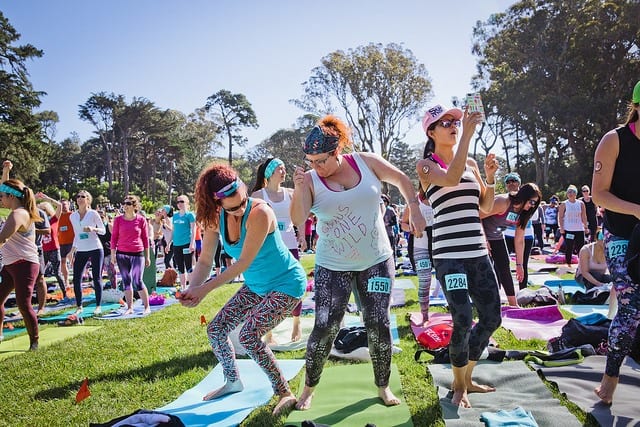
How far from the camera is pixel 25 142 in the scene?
34.0 metres

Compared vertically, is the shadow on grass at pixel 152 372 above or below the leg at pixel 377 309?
below

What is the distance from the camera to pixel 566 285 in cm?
890

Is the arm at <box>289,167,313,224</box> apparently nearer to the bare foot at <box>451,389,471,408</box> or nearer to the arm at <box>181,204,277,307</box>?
the arm at <box>181,204,277,307</box>

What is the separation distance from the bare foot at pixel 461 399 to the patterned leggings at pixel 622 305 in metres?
1.03

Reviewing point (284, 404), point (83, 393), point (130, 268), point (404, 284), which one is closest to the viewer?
point (284, 404)

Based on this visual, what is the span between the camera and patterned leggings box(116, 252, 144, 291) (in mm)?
7789

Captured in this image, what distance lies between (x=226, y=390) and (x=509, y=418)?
2.33m

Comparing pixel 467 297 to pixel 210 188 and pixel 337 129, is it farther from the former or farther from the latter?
pixel 210 188

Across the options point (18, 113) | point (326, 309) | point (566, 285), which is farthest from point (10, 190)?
point (18, 113)

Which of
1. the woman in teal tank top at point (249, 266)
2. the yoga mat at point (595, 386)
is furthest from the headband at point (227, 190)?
the yoga mat at point (595, 386)

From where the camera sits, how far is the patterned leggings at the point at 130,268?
779 cm

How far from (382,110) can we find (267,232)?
3271 cm

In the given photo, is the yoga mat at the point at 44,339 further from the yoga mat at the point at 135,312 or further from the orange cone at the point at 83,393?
the orange cone at the point at 83,393

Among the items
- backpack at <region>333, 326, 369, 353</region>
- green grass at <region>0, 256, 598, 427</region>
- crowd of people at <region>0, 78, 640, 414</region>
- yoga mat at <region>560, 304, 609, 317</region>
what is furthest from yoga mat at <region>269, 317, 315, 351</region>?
yoga mat at <region>560, 304, 609, 317</region>
